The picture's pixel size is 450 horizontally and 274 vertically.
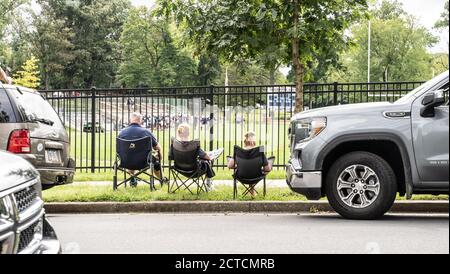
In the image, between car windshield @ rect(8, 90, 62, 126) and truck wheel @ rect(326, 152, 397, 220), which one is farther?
car windshield @ rect(8, 90, 62, 126)

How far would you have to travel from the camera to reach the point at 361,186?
24.7 ft

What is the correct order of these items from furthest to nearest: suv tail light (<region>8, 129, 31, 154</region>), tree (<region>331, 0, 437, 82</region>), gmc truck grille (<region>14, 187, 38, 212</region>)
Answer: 1. tree (<region>331, 0, 437, 82</region>)
2. suv tail light (<region>8, 129, 31, 154</region>)
3. gmc truck grille (<region>14, 187, 38, 212</region>)

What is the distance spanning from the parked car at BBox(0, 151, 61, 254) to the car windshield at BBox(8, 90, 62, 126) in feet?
16.3

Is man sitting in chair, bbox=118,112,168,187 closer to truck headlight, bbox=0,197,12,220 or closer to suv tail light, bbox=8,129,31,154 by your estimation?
suv tail light, bbox=8,129,31,154

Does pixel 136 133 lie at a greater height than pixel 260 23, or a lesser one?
lesser

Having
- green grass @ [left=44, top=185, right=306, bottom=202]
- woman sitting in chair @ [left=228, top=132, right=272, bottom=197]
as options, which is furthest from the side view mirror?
woman sitting in chair @ [left=228, top=132, right=272, bottom=197]

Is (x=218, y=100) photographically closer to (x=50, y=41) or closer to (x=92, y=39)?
(x=50, y=41)

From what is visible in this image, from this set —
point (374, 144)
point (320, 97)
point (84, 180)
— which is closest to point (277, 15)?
point (374, 144)

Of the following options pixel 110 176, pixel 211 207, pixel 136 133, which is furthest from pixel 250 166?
pixel 110 176

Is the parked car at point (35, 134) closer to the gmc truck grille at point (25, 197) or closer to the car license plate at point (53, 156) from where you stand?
the car license plate at point (53, 156)

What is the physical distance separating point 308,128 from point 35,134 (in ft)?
12.0

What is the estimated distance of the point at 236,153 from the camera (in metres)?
9.86

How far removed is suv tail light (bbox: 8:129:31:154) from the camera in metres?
8.16
